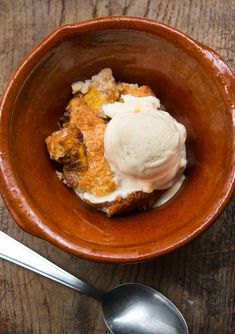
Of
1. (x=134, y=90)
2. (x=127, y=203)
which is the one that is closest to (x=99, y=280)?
(x=127, y=203)

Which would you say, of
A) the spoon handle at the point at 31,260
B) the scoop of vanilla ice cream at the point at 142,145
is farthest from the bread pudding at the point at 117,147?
the spoon handle at the point at 31,260

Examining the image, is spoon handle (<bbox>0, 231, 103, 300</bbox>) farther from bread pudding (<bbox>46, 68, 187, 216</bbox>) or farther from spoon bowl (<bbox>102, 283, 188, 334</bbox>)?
bread pudding (<bbox>46, 68, 187, 216</bbox>)

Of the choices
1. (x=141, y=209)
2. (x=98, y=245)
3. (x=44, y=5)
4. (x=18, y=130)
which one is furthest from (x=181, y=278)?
(x=44, y=5)

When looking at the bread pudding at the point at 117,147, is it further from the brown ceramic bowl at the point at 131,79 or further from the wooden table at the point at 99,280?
the wooden table at the point at 99,280

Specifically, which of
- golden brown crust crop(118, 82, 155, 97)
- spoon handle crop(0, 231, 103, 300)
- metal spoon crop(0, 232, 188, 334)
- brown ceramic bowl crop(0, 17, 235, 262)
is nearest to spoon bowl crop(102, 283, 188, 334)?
metal spoon crop(0, 232, 188, 334)

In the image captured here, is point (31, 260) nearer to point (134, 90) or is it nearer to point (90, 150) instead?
point (90, 150)

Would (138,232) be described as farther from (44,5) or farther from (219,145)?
(44,5)
